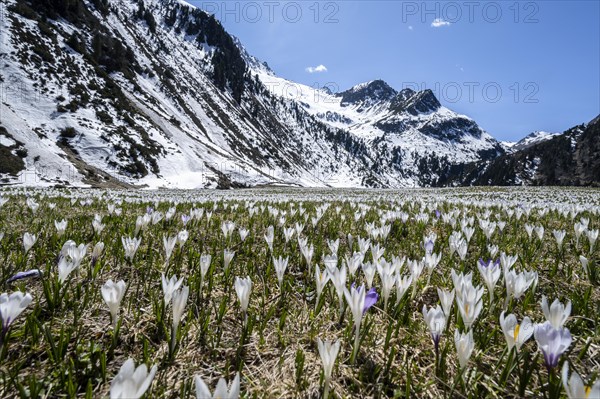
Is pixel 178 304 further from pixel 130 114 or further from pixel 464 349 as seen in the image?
pixel 130 114

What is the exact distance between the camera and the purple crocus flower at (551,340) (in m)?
1.22

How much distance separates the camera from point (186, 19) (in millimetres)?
151750

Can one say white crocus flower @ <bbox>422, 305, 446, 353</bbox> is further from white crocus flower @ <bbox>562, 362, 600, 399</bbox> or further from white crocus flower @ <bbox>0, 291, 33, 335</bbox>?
white crocus flower @ <bbox>0, 291, 33, 335</bbox>

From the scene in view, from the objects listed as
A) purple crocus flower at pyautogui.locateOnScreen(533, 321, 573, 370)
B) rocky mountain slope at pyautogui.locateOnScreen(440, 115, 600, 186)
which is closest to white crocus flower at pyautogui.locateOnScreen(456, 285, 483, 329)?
purple crocus flower at pyautogui.locateOnScreen(533, 321, 573, 370)

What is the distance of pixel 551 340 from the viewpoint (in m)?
Answer: 1.25

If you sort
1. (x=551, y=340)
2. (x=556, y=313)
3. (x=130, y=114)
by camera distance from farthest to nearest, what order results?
(x=130, y=114) → (x=556, y=313) → (x=551, y=340)

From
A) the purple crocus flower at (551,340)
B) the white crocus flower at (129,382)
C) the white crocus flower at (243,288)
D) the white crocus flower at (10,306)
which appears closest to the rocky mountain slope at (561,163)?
the purple crocus flower at (551,340)

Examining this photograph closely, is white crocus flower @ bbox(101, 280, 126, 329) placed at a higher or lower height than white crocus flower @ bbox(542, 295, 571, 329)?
lower

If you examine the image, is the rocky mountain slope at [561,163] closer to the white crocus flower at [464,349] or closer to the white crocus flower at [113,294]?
the white crocus flower at [464,349]

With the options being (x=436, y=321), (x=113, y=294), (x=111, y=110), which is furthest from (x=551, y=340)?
(x=111, y=110)

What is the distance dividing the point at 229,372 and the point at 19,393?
875 millimetres

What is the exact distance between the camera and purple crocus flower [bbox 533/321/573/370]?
1225 millimetres

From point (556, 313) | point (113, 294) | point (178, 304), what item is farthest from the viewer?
point (113, 294)

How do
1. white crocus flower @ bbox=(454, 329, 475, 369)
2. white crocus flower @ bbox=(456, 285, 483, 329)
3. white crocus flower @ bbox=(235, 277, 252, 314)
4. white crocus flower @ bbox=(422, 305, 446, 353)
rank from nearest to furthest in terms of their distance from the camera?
white crocus flower @ bbox=(454, 329, 475, 369) < white crocus flower @ bbox=(422, 305, 446, 353) < white crocus flower @ bbox=(456, 285, 483, 329) < white crocus flower @ bbox=(235, 277, 252, 314)
